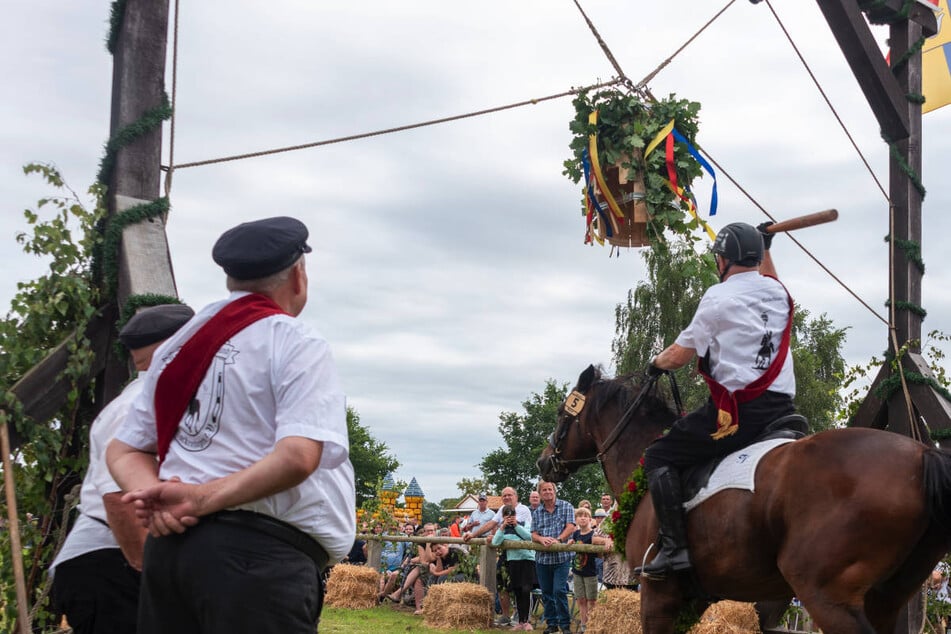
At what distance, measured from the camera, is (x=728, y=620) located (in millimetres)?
10211

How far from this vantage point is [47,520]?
5.21 m

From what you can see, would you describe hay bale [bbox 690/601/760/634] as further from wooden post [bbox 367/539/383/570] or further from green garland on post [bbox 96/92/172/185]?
wooden post [bbox 367/539/383/570]

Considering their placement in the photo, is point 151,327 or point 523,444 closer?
point 151,327

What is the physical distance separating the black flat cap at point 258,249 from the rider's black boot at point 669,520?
11.5ft

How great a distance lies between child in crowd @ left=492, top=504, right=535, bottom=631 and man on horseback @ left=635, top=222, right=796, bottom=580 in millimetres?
7509

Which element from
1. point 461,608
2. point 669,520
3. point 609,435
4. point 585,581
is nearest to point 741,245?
point 669,520

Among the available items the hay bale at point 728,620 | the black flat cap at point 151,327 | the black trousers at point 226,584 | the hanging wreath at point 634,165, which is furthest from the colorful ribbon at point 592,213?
the hay bale at point 728,620

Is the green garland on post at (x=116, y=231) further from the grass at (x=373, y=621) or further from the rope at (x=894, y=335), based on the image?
the grass at (x=373, y=621)

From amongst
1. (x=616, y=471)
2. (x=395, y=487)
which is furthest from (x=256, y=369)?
(x=395, y=487)

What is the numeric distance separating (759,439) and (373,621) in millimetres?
9490

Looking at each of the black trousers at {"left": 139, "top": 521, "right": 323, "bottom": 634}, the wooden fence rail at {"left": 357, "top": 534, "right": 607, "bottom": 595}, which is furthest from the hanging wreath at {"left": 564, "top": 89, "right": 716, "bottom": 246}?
the wooden fence rail at {"left": 357, "top": 534, "right": 607, "bottom": 595}

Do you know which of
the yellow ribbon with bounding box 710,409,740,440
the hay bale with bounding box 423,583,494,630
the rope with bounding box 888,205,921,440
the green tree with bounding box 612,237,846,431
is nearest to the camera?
the yellow ribbon with bounding box 710,409,740,440

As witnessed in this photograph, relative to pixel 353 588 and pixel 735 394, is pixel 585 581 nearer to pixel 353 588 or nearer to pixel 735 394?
pixel 353 588

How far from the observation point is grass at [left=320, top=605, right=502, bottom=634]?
1241cm
